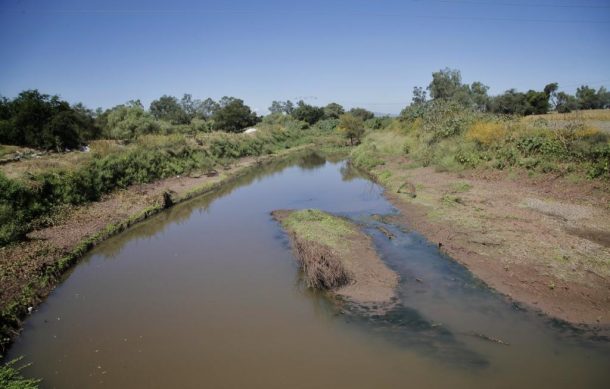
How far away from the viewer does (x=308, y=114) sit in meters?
84.1

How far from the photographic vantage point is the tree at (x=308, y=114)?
8412cm

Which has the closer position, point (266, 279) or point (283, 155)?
point (266, 279)

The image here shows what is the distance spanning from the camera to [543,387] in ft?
22.8

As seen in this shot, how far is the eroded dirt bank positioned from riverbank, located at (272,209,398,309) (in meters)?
2.80

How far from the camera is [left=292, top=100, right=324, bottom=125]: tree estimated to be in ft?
276

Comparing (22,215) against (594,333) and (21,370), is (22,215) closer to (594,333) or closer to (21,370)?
(21,370)

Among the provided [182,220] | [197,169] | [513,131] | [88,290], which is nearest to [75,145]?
[197,169]

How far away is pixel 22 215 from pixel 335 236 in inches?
508

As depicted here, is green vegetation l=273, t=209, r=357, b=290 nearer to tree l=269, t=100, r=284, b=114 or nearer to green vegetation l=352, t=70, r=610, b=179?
green vegetation l=352, t=70, r=610, b=179

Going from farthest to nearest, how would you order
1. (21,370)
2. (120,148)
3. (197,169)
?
(197,169), (120,148), (21,370)

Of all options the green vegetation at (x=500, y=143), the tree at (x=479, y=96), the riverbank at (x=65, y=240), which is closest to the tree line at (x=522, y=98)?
the tree at (x=479, y=96)

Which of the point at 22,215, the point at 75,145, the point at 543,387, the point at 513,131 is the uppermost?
the point at 75,145

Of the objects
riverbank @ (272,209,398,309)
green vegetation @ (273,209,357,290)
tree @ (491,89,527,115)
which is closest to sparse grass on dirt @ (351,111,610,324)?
riverbank @ (272,209,398,309)

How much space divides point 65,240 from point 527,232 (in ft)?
57.3
